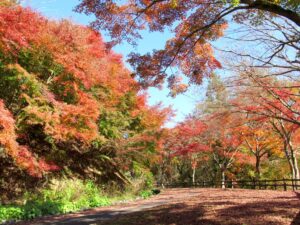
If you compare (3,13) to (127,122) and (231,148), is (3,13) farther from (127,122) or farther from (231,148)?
(231,148)

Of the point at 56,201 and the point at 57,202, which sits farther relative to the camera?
the point at 56,201

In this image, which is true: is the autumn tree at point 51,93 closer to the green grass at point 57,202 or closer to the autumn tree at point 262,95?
the green grass at point 57,202

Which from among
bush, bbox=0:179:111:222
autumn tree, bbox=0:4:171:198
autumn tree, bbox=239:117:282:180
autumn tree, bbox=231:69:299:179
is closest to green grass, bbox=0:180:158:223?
bush, bbox=0:179:111:222

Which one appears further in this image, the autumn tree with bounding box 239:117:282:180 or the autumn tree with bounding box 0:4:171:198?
the autumn tree with bounding box 239:117:282:180

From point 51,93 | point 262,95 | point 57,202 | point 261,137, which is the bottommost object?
point 57,202

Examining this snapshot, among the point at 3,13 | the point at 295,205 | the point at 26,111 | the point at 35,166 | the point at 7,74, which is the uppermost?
the point at 3,13

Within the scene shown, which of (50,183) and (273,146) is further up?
(273,146)

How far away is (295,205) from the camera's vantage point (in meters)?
10.0

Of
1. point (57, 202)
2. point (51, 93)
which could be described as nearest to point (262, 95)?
point (51, 93)

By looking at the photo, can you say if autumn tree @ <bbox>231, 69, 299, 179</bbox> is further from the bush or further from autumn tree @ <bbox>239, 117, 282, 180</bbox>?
the bush

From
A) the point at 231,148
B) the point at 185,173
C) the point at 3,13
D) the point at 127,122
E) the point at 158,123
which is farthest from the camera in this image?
the point at 185,173

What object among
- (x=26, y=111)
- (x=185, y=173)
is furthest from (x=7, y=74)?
(x=185, y=173)

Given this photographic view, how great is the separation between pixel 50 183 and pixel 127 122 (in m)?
6.86

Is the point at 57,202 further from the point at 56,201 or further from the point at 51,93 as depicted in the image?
the point at 51,93
